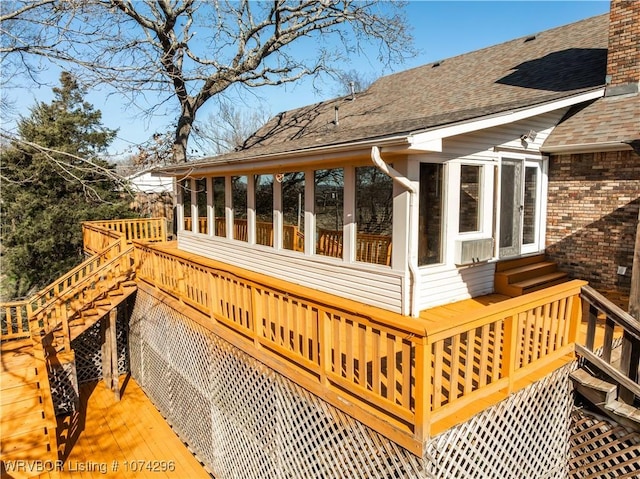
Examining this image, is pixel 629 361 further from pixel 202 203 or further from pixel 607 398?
pixel 202 203

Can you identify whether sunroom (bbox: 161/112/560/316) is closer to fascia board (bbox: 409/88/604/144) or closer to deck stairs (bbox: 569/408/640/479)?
fascia board (bbox: 409/88/604/144)

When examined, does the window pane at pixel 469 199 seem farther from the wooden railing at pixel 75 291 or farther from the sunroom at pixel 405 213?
the wooden railing at pixel 75 291

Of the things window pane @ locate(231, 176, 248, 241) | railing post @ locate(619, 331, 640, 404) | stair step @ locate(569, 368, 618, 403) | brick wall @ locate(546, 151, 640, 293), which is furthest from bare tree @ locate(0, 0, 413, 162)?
railing post @ locate(619, 331, 640, 404)

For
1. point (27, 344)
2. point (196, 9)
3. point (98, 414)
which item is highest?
point (196, 9)

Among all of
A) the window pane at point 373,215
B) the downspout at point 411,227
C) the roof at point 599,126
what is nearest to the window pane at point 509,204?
the roof at point 599,126

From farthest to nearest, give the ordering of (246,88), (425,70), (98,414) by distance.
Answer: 1. (246,88)
2. (425,70)
3. (98,414)

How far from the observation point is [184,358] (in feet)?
22.0

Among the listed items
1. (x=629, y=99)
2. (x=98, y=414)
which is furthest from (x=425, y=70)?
(x=98, y=414)

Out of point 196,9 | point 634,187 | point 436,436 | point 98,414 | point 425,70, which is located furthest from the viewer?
point 196,9

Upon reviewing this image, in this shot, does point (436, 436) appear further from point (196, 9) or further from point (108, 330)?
point (196, 9)

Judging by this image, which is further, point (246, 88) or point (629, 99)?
point (246, 88)

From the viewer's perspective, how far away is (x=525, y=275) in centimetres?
706

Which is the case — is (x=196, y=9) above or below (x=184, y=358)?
above

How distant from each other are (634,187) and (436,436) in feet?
18.2
